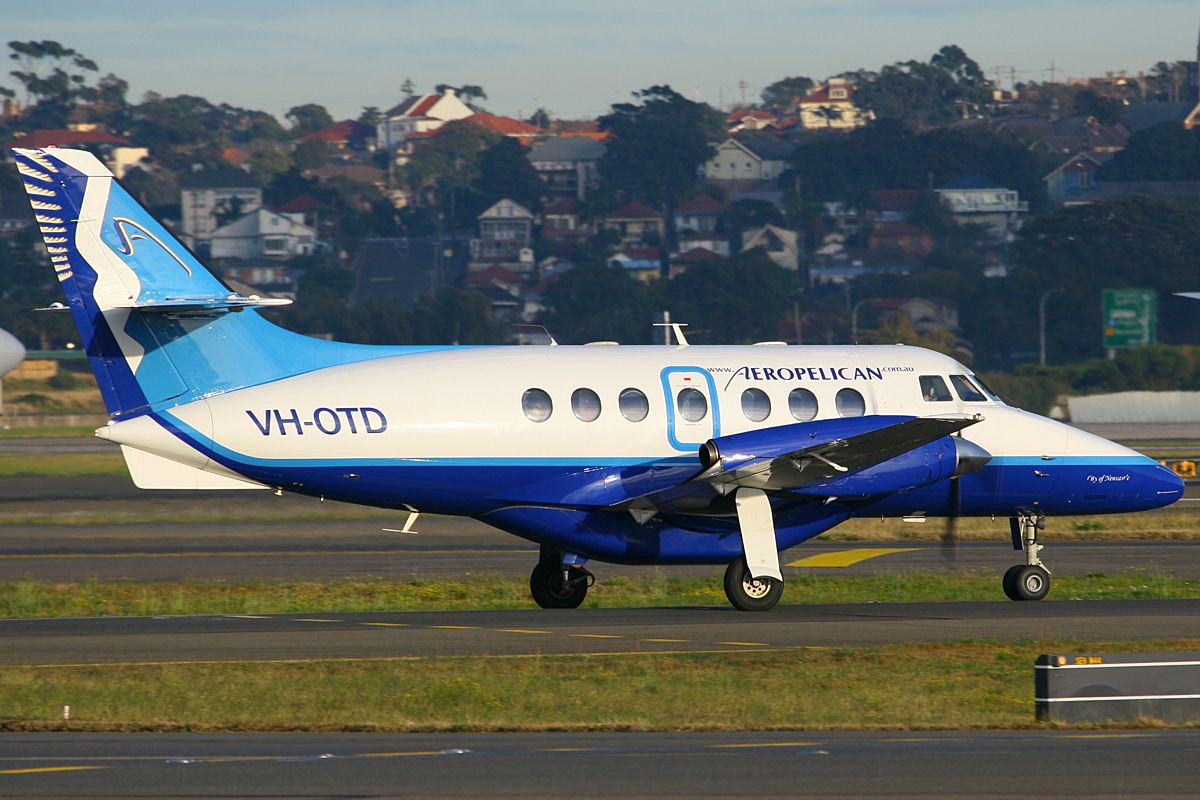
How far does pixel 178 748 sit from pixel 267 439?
862 centimetres

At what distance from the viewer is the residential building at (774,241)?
15950 cm

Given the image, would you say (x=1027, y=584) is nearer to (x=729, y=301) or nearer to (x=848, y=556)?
(x=848, y=556)

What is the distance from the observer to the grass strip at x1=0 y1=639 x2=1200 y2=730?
1488cm

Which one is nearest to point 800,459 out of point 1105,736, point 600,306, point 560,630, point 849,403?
point 849,403

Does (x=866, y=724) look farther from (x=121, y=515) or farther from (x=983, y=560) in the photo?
(x=121, y=515)

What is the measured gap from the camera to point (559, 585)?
75.6 ft

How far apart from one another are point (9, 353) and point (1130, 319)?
52960 mm

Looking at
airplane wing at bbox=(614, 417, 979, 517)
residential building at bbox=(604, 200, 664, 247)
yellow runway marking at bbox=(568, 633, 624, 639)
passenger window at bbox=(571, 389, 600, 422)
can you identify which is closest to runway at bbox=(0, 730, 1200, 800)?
yellow runway marking at bbox=(568, 633, 624, 639)

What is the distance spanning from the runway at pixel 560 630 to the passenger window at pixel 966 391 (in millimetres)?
3003

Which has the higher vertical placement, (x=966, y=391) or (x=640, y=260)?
(x=966, y=391)

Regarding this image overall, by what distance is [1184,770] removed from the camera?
12.0 metres

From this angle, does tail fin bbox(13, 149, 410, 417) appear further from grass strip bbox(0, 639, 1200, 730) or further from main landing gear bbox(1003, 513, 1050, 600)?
main landing gear bbox(1003, 513, 1050, 600)

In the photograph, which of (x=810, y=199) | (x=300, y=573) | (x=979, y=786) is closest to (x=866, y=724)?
(x=979, y=786)

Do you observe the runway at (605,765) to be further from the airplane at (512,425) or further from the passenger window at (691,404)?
the passenger window at (691,404)
